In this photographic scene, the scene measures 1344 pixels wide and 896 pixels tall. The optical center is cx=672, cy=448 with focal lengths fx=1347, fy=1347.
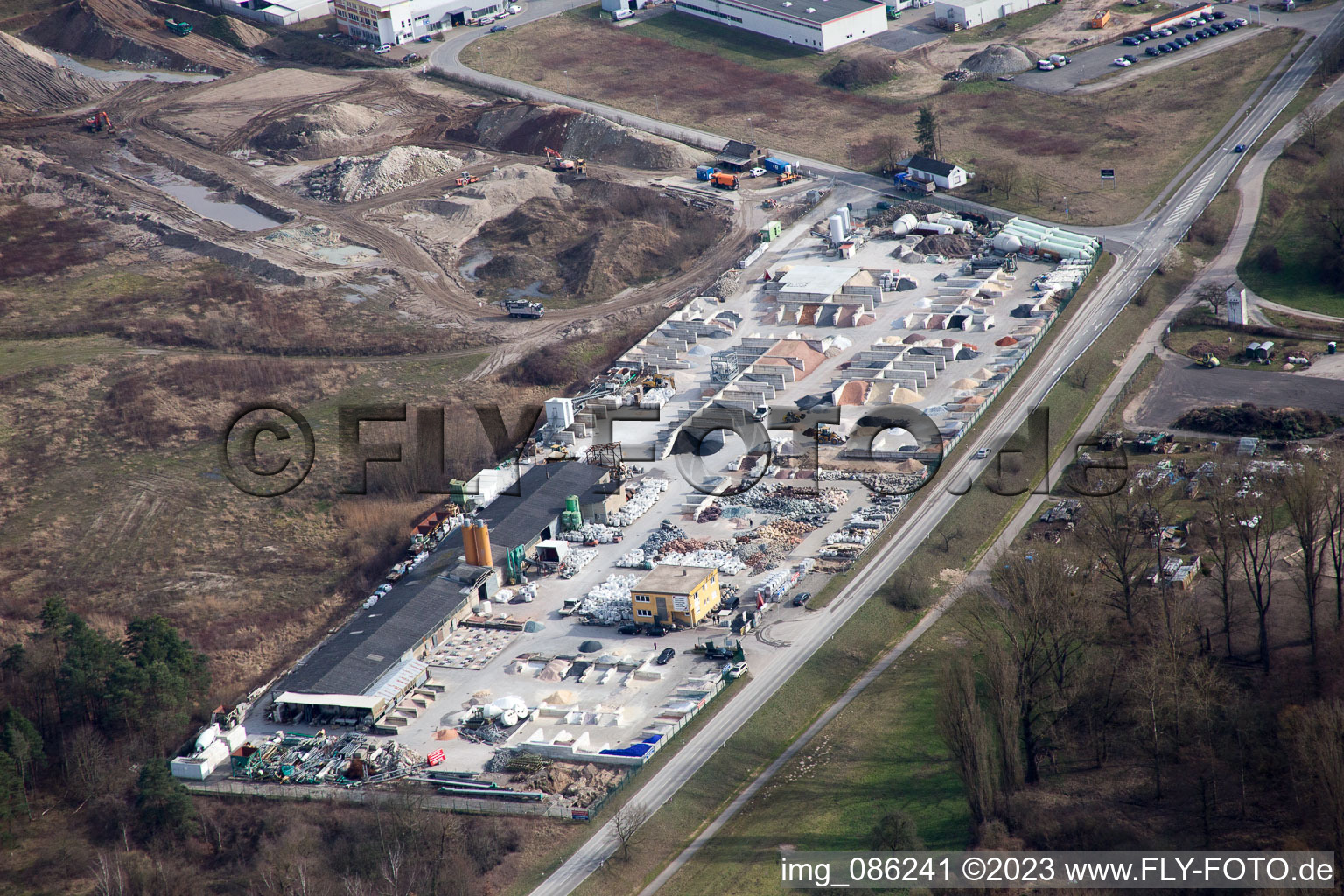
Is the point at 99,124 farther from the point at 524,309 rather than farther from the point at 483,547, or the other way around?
the point at 483,547

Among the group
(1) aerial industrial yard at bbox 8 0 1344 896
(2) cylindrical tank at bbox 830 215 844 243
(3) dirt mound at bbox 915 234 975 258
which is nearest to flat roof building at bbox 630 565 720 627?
(1) aerial industrial yard at bbox 8 0 1344 896

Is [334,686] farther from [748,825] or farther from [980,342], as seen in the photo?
[980,342]

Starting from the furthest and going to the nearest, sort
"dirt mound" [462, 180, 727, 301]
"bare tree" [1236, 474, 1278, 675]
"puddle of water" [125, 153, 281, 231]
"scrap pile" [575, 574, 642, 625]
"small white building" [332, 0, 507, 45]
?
"small white building" [332, 0, 507, 45], "puddle of water" [125, 153, 281, 231], "dirt mound" [462, 180, 727, 301], "scrap pile" [575, 574, 642, 625], "bare tree" [1236, 474, 1278, 675]

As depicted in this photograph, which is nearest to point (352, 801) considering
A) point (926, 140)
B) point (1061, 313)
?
point (1061, 313)

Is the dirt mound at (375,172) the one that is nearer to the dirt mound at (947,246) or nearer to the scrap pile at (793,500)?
the dirt mound at (947,246)

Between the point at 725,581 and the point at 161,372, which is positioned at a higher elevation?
the point at 161,372

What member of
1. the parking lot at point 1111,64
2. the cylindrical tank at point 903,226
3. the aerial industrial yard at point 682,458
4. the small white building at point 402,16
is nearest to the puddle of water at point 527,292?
the aerial industrial yard at point 682,458

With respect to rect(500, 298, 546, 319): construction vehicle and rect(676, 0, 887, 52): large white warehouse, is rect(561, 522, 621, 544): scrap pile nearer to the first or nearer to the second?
rect(500, 298, 546, 319): construction vehicle
